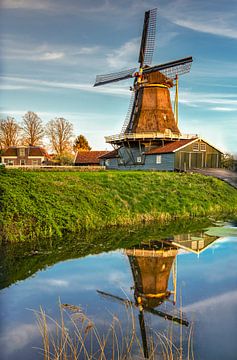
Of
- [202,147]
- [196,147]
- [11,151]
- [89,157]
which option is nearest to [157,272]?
[196,147]

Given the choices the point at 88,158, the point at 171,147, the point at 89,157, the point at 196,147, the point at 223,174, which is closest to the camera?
the point at 223,174

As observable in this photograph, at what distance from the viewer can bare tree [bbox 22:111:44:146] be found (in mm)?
42500

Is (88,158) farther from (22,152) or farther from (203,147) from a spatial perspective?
(203,147)

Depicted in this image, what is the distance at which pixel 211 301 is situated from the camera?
5.55 metres

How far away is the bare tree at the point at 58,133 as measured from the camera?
4466 cm

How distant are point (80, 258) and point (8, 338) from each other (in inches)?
154

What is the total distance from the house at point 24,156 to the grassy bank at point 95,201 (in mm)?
23134

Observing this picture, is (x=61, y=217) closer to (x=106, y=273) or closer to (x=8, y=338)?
(x=106, y=273)

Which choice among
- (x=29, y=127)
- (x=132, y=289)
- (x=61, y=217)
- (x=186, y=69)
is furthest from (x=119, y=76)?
(x=132, y=289)

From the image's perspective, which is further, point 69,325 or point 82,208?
point 82,208

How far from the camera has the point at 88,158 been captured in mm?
37281

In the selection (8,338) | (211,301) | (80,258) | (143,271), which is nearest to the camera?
(8,338)

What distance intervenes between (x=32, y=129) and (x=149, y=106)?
21576 millimetres

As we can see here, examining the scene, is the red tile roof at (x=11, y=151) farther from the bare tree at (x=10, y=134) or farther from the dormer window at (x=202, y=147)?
the dormer window at (x=202, y=147)
